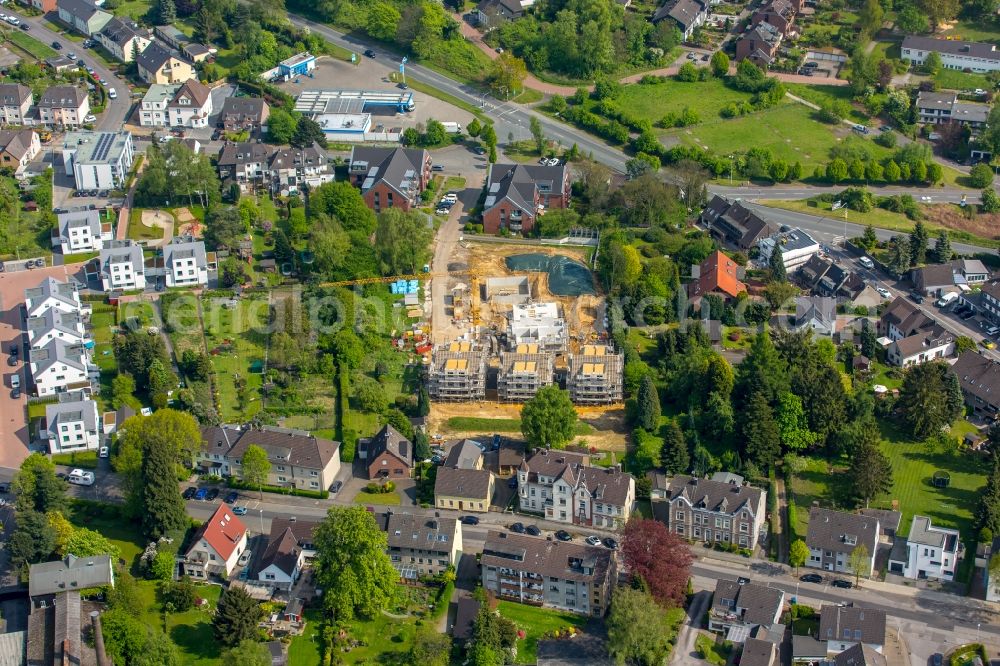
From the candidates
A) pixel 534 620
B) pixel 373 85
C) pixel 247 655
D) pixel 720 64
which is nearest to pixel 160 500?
pixel 247 655

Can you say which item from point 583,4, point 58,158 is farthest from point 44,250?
point 583,4

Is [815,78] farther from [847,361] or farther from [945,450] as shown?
[945,450]

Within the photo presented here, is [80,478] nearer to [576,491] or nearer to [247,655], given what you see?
[247,655]

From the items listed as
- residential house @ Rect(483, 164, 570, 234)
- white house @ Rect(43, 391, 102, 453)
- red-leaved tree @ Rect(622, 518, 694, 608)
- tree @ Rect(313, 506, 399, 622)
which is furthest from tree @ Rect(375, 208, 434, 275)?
red-leaved tree @ Rect(622, 518, 694, 608)

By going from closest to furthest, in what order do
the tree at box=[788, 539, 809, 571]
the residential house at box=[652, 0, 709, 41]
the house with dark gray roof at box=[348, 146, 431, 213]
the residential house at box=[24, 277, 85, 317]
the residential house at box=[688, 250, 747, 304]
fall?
the tree at box=[788, 539, 809, 571], the residential house at box=[24, 277, 85, 317], the residential house at box=[688, 250, 747, 304], the house with dark gray roof at box=[348, 146, 431, 213], the residential house at box=[652, 0, 709, 41]

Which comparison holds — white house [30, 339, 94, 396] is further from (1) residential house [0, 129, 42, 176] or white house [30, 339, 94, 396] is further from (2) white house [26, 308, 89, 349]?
(1) residential house [0, 129, 42, 176]

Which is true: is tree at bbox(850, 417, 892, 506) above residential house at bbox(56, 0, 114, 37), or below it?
below
